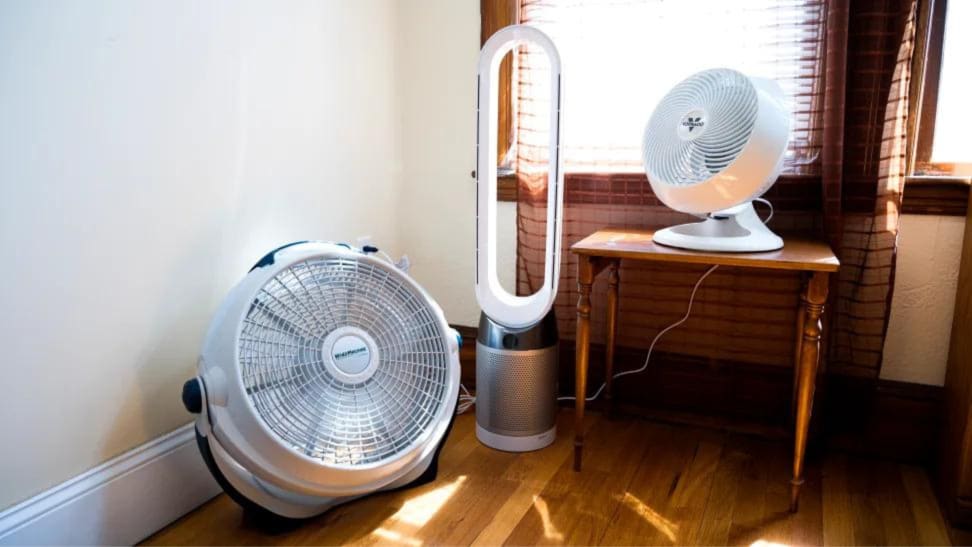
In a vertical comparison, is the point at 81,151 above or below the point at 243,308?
above

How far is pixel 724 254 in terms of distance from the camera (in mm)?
1410

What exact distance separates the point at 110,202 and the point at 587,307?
3.30 feet

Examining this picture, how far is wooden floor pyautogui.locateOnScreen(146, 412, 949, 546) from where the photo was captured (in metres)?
1.36

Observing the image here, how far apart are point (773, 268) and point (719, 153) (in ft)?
0.90

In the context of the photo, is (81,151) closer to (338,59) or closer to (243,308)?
(243,308)

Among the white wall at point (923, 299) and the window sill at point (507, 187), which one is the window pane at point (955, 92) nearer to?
the white wall at point (923, 299)

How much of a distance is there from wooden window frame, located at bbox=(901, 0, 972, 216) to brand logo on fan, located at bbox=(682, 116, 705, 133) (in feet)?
1.81

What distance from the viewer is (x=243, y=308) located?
1.24 metres

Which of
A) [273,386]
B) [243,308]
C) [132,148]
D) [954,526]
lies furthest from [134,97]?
[954,526]

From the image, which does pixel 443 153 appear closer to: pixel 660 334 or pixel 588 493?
pixel 660 334

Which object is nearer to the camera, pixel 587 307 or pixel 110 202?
pixel 110 202

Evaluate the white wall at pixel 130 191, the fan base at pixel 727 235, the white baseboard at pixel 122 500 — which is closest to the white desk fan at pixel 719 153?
the fan base at pixel 727 235

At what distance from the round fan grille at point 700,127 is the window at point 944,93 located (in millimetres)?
517

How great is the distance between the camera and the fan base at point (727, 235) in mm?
1426
